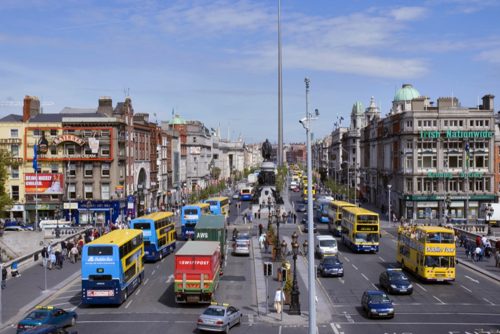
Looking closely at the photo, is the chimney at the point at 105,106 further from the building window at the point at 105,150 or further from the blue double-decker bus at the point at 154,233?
the blue double-decker bus at the point at 154,233

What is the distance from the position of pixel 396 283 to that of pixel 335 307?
5.23 metres

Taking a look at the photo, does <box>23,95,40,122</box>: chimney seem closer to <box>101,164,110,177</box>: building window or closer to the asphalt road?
<box>101,164,110,177</box>: building window

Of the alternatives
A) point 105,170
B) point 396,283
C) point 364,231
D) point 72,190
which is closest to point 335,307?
point 396,283

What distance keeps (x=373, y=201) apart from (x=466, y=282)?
247 ft

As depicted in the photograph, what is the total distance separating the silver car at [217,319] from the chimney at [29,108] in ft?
211

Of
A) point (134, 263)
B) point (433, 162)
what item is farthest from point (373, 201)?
point (134, 263)

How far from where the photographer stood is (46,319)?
26.5m

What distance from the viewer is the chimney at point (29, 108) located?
84062 mm

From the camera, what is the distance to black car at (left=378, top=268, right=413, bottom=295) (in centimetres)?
3650

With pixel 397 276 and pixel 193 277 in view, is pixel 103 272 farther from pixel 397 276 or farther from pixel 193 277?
pixel 397 276

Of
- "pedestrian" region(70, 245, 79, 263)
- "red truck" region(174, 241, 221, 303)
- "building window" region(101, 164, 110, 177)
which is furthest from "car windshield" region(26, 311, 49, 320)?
"building window" region(101, 164, 110, 177)

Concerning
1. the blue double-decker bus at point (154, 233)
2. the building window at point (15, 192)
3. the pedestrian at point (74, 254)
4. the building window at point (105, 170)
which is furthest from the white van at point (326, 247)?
the building window at point (15, 192)

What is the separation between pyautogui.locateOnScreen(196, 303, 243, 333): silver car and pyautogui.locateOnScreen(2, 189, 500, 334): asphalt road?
2.79ft

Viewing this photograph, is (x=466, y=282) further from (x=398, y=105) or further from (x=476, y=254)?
(x=398, y=105)
